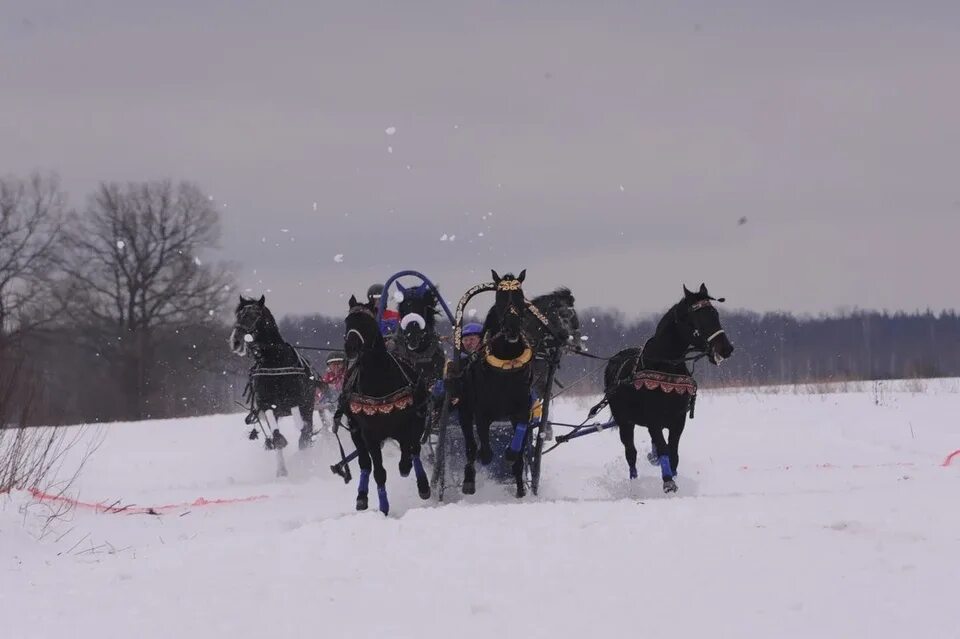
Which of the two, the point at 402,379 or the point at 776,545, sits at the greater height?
the point at 402,379

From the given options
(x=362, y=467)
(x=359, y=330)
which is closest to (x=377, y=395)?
(x=359, y=330)

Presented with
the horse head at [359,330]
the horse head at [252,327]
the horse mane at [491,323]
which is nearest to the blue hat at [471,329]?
the horse mane at [491,323]

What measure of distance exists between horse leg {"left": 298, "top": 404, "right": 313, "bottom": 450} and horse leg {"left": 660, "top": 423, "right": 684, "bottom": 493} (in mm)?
9076

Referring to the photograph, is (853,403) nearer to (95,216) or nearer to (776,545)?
(776,545)

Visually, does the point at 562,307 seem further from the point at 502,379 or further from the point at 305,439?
the point at 305,439

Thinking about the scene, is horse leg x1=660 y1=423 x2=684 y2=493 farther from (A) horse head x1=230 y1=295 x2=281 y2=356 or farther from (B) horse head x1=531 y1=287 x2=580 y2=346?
(A) horse head x1=230 y1=295 x2=281 y2=356

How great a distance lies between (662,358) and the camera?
13.4 metres

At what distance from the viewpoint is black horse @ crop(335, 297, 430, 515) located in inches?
476

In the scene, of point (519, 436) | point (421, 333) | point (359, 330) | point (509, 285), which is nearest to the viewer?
point (359, 330)

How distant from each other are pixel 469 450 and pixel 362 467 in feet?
3.81

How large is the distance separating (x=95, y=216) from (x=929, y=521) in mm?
50090

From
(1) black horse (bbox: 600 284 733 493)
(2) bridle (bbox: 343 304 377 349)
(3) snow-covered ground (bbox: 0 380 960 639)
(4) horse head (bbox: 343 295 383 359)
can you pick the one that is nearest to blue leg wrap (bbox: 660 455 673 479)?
(1) black horse (bbox: 600 284 733 493)

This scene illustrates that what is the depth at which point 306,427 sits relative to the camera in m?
21.5

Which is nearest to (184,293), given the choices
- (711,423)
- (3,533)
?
(711,423)
